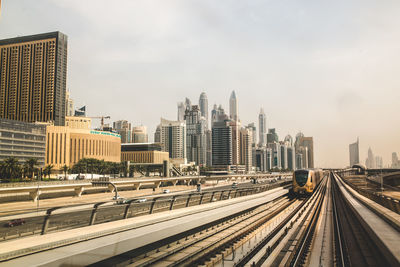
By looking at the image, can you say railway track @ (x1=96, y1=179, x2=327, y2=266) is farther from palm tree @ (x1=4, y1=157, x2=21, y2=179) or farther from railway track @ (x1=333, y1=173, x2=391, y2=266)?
palm tree @ (x1=4, y1=157, x2=21, y2=179)

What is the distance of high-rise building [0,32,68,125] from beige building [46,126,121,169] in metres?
42.0

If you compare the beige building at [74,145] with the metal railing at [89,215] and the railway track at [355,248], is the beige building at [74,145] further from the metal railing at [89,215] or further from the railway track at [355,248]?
the railway track at [355,248]

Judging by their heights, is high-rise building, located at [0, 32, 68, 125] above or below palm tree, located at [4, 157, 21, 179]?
above

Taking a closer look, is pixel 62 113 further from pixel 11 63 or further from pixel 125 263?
pixel 125 263

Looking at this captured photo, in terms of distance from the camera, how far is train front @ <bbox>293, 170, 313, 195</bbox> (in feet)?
136

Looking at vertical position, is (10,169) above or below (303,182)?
above

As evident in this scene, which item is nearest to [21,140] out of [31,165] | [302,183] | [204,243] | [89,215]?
[31,165]

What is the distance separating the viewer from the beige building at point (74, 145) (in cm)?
13525

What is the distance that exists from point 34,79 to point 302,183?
180m

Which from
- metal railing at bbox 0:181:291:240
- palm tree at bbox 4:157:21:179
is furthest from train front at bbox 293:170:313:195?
palm tree at bbox 4:157:21:179

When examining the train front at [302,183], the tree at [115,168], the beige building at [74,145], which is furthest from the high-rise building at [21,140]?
the train front at [302,183]

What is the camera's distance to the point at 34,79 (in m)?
180

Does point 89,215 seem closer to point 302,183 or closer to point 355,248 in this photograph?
point 355,248

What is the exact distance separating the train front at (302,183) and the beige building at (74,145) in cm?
11765
